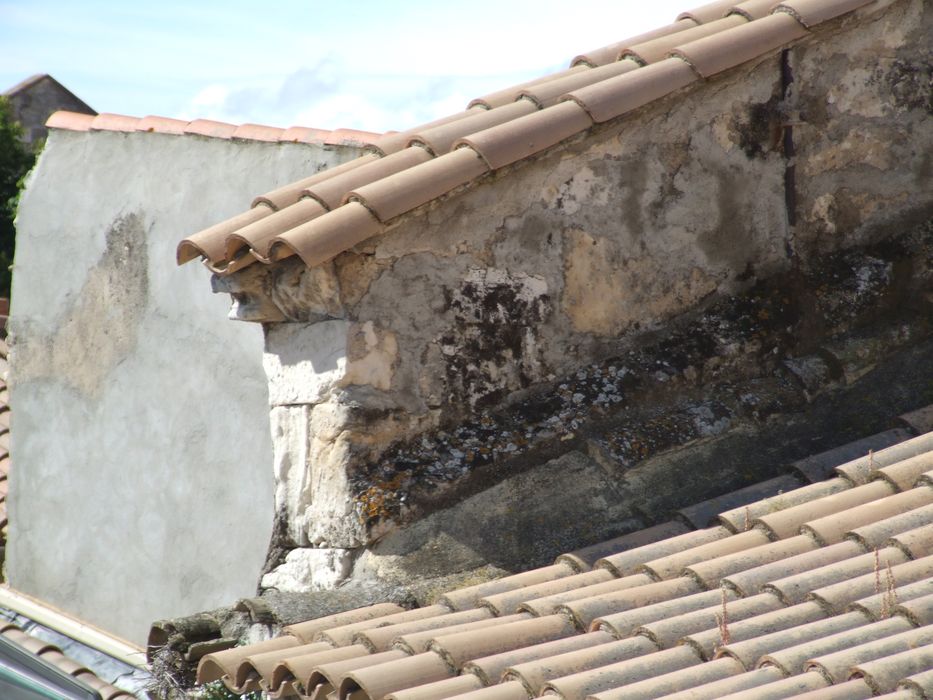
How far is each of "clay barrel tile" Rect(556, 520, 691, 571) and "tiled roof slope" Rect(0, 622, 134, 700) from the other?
2939 mm

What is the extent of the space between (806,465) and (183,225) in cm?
378

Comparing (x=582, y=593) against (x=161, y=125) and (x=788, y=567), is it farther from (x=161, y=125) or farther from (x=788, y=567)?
(x=161, y=125)

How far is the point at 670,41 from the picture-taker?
163 inches

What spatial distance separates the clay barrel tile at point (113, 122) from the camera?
6707 mm

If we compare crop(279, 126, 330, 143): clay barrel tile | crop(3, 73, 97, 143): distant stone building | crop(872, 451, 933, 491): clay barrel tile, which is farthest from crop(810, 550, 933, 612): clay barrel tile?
crop(3, 73, 97, 143): distant stone building

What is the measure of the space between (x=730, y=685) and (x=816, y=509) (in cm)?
98

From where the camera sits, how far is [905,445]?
3469 millimetres

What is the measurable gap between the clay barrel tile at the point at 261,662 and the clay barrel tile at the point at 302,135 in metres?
3.13

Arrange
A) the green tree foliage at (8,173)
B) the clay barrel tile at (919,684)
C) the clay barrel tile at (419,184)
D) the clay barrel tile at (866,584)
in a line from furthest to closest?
the green tree foliage at (8,173)
the clay barrel tile at (419,184)
the clay barrel tile at (866,584)
the clay barrel tile at (919,684)

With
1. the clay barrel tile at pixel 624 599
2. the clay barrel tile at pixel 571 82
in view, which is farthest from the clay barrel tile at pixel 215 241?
the clay barrel tile at pixel 624 599

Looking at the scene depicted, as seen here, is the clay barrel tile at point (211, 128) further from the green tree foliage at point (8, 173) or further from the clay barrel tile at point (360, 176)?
the green tree foliage at point (8, 173)

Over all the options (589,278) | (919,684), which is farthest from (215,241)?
(919,684)

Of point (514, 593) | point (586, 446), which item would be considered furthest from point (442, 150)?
point (514, 593)

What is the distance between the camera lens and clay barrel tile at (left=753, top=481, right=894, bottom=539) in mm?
3221
